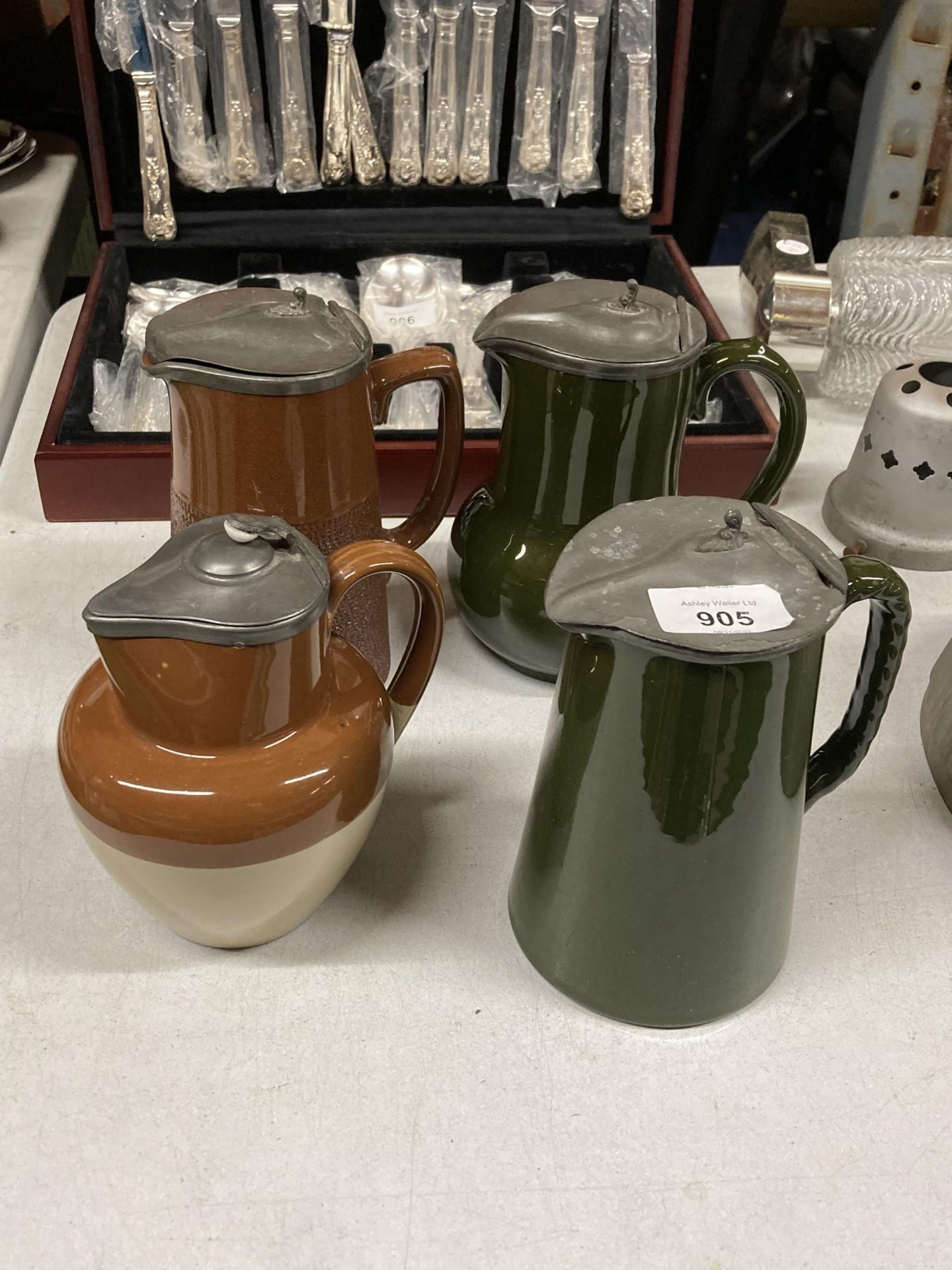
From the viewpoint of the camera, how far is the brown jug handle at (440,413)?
62 cm

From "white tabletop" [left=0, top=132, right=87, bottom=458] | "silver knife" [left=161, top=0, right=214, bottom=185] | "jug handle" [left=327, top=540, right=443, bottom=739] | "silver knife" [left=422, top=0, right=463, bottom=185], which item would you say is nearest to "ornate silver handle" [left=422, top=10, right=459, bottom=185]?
"silver knife" [left=422, top=0, right=463, bottom=185]

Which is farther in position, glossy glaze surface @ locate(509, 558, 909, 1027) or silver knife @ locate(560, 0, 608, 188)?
silver knife @ locate(560, 0, 608, 188)

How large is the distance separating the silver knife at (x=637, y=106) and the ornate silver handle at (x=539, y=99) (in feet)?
0.24

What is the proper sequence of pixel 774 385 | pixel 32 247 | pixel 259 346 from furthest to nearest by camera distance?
pixel 32 247 < pixel 774 385 < pixel 259 346

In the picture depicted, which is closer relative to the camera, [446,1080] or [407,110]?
[446,1080]

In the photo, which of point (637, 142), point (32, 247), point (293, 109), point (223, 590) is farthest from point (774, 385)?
point (32, 247)

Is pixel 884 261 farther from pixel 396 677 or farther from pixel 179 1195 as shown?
pixel 179 1195

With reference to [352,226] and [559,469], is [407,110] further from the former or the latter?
[559,469]

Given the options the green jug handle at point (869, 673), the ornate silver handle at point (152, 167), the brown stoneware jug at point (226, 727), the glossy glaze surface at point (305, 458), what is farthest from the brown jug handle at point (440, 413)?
the ornate silver handle at point (152, 167)

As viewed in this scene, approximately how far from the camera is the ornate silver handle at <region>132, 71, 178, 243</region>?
1024 millimetres

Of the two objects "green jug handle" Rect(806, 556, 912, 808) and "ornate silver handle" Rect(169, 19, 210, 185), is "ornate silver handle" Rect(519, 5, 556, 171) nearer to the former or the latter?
"ornate silver handle" Rect(169, 19, 210, 185)

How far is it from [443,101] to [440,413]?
56 cm

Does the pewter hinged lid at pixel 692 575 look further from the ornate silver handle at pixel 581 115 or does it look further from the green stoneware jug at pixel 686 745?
the ornate silver handle at pixel 581 115

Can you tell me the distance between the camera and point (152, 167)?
41.3 inches
